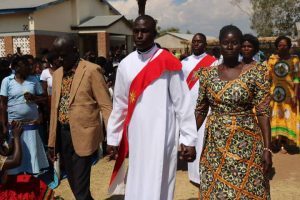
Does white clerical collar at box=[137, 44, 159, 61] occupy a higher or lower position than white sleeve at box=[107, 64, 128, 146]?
higher

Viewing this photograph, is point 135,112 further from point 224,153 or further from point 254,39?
point 254,39

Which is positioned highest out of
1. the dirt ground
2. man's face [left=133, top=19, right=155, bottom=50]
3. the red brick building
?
the red brick building

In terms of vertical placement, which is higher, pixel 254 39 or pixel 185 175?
pixel 254 39

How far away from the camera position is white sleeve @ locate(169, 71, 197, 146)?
11.9 feet

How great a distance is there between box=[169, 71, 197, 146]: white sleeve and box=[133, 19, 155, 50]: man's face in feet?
1.17

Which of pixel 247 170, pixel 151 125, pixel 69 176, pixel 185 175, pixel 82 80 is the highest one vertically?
pixel 82 80

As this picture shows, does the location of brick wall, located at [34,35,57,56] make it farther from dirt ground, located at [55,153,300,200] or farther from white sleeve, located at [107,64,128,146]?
white sleeve, located at [107,64,128,146]

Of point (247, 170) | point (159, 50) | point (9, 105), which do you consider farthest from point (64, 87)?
point (247, 170)

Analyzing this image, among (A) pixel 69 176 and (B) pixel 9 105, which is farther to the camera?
(B) pixel 9 105

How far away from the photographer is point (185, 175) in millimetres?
6605

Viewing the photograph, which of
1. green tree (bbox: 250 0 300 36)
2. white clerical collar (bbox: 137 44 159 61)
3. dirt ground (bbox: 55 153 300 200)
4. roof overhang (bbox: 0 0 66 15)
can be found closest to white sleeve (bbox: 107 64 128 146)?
white clerical collar (bbox: 137 44 159 61)

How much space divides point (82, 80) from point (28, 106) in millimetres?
1698

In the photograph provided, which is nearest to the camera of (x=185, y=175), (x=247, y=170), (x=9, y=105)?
(x=247, y=170)

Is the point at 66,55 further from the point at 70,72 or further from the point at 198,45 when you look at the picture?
the point at 198,45
